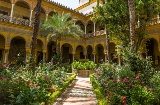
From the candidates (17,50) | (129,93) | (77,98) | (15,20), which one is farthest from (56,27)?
(129,93)

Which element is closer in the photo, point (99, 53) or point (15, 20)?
point (15, 20)

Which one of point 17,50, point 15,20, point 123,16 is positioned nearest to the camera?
point 123,16

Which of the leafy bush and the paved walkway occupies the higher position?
the leafy bush

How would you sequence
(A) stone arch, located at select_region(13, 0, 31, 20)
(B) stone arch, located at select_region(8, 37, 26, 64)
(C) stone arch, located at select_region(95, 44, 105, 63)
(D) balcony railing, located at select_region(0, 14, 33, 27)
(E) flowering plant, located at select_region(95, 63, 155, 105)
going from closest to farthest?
1. (E) flowering plant, located at select_region(95, 63, 155, 105)
2. (D) balcony railing, located at select_region(0, 14, 33, 27)
3. (B) stone arch, located at select_region(8, 37, 26, 64)
4. (A) stone arch, located at select_region(13, 0, 31, 20)
5. (C) stone arch, located at select_region(95, 44, 105, 63)

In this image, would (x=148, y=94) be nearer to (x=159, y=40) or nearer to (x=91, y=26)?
(x=159, y=40)

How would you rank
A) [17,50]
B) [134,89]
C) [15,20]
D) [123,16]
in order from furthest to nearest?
[17,50], [15,20], [123,16], [134,89]

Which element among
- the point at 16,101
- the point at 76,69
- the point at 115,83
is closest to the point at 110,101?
the point at 115,83

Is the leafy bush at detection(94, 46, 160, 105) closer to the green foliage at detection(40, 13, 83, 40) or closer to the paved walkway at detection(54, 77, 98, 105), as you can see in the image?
the paved walkway at detection(54, 77, 98, 105)

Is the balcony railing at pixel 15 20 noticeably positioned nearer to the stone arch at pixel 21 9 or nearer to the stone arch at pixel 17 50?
the stone arch at pixel 17 50

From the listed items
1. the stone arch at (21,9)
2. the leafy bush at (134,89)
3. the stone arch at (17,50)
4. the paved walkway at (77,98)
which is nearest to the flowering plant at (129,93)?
the leafy bush at (134,89)

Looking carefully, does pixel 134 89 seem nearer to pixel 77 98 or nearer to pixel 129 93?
pixel 129 93

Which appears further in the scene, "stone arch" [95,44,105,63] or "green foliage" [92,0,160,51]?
"stone arch" [95,44,105,63]

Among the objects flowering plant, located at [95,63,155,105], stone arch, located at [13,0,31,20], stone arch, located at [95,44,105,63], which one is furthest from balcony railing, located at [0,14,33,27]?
flowering plant, located at [95,63,155,105]

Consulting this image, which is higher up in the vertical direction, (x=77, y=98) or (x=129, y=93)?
(x=129, y=93)
